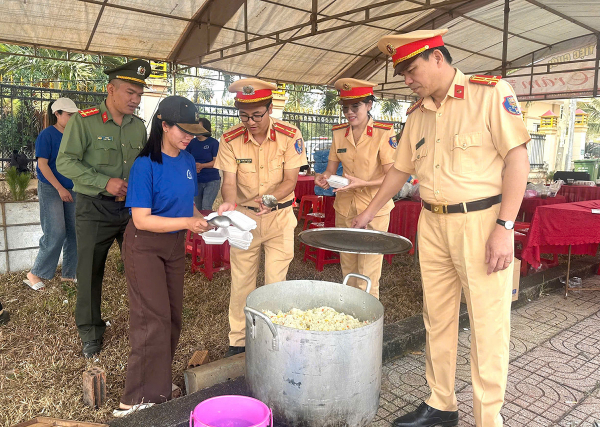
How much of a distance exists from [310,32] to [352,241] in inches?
217

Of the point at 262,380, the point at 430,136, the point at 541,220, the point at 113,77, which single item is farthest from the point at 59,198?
the point at 541,220

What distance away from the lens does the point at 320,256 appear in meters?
5.71

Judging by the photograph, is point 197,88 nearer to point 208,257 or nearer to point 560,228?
point 208,257

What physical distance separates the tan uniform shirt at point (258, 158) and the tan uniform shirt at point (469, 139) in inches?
45.0

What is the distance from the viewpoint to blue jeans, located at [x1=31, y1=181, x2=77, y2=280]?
468 cm

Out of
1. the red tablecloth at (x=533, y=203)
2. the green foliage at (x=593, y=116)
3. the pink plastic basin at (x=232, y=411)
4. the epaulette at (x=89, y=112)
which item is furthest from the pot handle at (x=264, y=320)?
the green foliage at (x=593, y=116)

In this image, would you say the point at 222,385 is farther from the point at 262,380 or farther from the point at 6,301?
the point at 6,301

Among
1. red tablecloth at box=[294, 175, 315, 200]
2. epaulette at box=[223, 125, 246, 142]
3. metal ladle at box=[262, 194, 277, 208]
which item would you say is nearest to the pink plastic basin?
metal ladle at box=[262, 194, 277, 208]

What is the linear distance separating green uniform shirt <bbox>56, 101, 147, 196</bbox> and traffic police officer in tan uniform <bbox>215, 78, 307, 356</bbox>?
2.36 feet

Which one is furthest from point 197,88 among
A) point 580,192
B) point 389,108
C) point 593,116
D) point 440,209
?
point 593,116

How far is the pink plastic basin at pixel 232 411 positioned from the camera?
183cm

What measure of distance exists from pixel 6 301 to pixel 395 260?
4.57 m

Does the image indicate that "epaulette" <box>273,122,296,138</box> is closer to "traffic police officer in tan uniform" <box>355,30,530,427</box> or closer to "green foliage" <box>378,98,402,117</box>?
"traffic police officer in tan uniform" <box>355,30,530,427</box>

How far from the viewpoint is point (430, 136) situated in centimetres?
231
